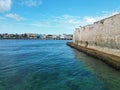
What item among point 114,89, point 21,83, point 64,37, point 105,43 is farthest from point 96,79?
point 64,37

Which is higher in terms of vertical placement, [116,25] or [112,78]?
[116,25]

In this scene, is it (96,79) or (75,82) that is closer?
(75,82)

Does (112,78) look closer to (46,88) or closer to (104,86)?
(104,86)

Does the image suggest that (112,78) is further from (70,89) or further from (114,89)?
(70,89)

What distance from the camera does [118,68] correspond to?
11336 mm

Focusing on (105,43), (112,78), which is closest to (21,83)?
(112,78)

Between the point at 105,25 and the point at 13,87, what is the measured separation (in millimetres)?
13020

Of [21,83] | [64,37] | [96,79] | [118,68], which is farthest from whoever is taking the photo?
[64,37]

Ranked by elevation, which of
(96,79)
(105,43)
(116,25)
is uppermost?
(116,25)

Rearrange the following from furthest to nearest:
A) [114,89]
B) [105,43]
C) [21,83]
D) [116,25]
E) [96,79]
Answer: [105,43] < [116,25] < [96,79] < [21,83] < [114,89]

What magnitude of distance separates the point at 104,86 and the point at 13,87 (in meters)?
4.47

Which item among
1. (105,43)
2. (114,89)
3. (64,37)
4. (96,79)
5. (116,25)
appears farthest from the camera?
(64,37)

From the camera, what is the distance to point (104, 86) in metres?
8.32

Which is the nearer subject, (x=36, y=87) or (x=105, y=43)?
(x=36, y=87)
